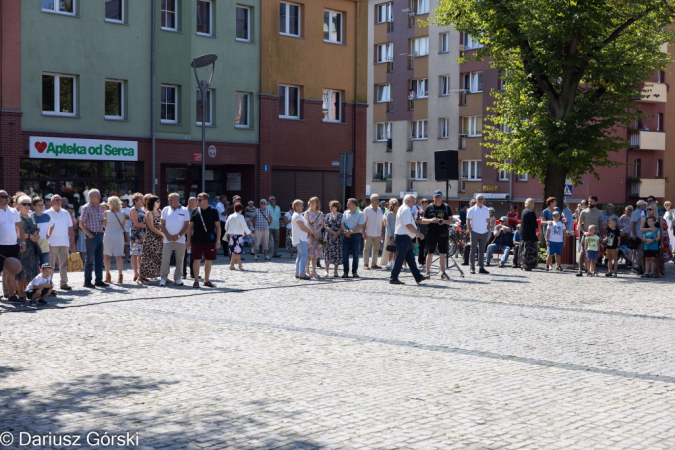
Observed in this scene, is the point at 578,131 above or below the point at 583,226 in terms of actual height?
above

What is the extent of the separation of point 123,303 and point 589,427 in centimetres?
1005

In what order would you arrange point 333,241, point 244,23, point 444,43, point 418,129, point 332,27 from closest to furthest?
1. point 333,241
2. point 244,23
3. point 332,27
4. point 444,43
5. point 418,129

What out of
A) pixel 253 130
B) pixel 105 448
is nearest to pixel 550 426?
pixel 105 448

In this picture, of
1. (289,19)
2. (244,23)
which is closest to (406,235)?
(244,23)

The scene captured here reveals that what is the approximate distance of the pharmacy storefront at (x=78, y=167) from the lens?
30453 mm

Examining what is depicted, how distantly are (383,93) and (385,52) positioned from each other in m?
3.02

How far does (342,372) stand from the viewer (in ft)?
29.4

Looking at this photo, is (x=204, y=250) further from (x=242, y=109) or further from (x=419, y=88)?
(x=419, y=88)

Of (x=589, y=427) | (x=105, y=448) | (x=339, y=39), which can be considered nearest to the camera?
(x=105, y=448)

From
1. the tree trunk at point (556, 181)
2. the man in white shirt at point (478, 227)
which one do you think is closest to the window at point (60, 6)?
the man in white shirt at point (478, 227)

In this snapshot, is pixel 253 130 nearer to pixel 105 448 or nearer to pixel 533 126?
pixel 533 126

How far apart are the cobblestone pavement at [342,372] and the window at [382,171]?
171 ft

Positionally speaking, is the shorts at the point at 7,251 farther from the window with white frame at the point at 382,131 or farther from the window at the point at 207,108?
the window with white frame at the point at 382,131

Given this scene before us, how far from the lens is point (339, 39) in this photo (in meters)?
40.1
